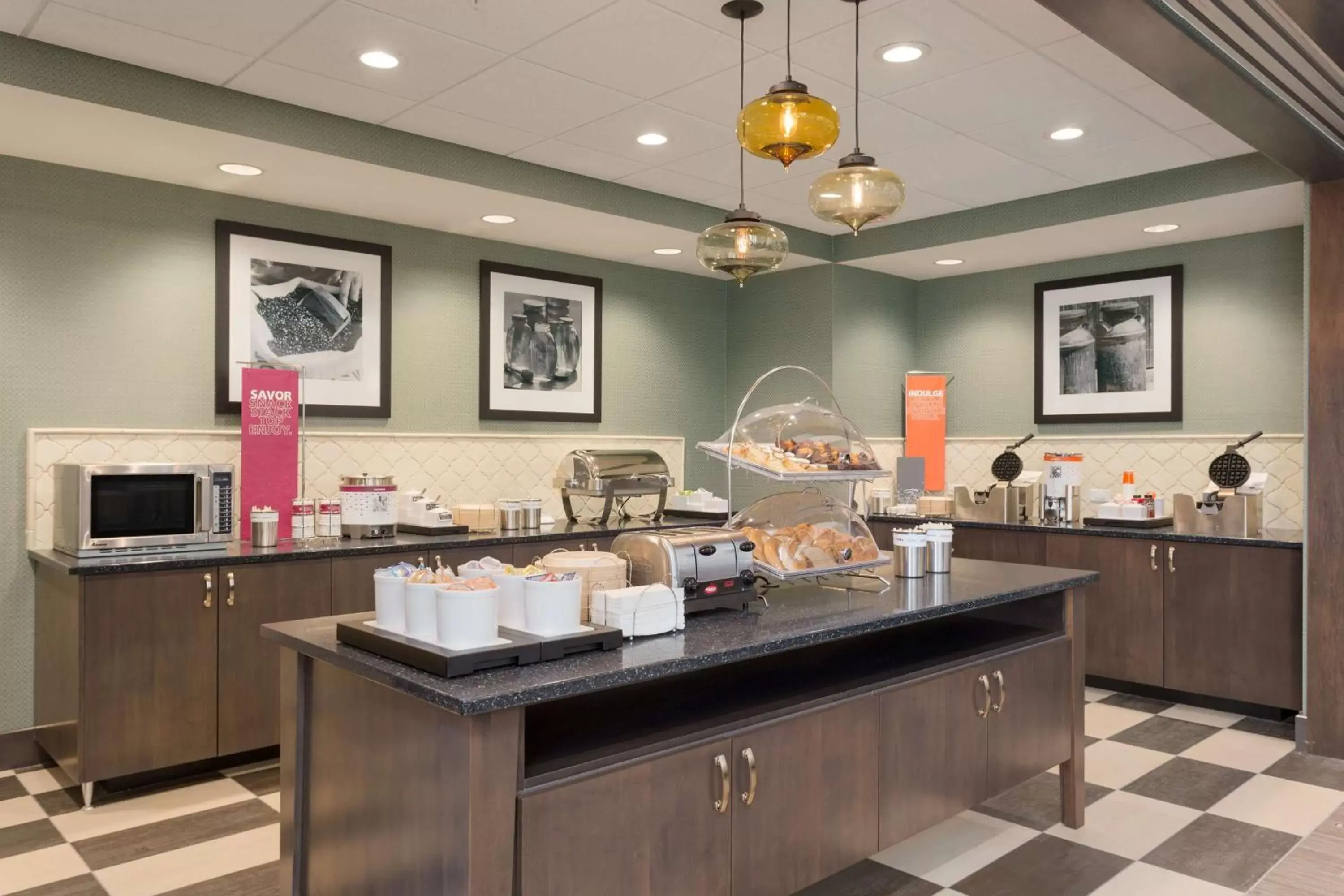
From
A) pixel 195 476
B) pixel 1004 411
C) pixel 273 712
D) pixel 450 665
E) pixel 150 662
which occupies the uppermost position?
pixel 1004 411

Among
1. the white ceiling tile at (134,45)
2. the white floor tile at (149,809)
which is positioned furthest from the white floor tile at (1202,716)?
the white ceiling tile at (134,45)

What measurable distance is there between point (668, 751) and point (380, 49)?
2.82 meters

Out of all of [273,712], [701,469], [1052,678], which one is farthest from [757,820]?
[701,469]

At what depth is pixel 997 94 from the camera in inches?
162

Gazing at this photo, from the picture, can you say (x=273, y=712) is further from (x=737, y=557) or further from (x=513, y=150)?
(x=513, y=150)

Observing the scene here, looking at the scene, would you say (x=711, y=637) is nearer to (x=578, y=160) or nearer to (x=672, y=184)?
(x=578, y=160)

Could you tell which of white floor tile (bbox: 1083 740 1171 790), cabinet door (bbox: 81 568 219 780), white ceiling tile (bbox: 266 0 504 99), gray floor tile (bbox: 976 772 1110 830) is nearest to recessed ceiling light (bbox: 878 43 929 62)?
white ceiling tile (bbox: 266 0 504 99)

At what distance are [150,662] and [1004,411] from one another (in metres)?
5.58

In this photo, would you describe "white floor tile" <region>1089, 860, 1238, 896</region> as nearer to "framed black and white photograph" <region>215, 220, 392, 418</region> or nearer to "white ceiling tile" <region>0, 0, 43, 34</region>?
"framed black and white photograph" <region>215, 220, 392, 418</region>

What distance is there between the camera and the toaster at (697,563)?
2.67m

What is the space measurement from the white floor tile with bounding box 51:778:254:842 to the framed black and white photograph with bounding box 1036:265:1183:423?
546 centimetres

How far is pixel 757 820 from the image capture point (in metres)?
2.46

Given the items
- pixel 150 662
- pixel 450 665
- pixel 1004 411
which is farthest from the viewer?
pixel 1004 411

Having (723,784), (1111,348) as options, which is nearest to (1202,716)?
(1111,348)
